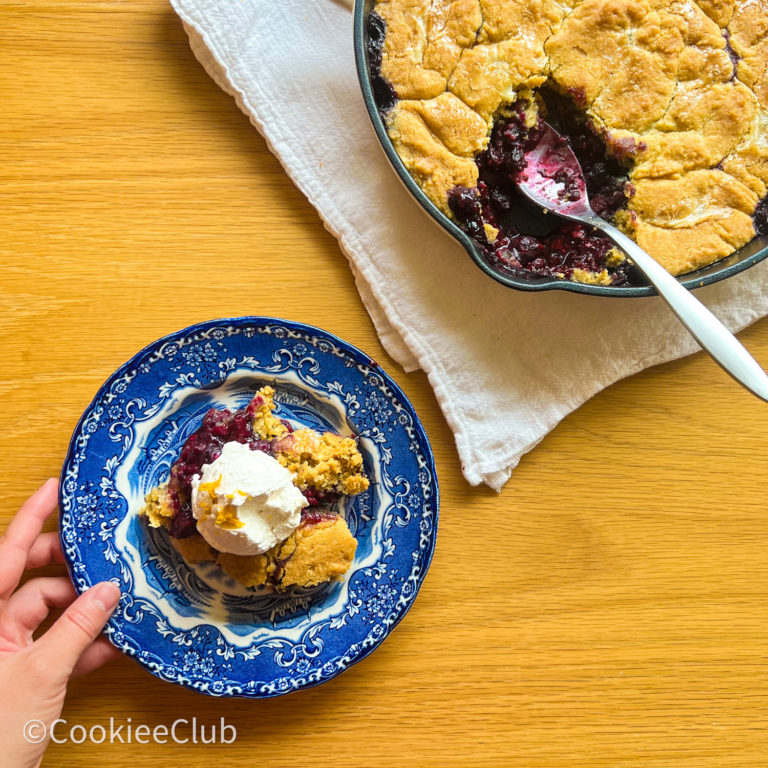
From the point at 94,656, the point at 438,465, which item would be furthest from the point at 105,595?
the point at 438,465

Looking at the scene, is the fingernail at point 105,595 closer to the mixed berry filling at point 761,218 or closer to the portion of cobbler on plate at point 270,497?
the portion of cobbler on plate at point 270,497

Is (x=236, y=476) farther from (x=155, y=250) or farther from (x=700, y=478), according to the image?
(x=700, y=478)

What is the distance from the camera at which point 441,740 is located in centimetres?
187

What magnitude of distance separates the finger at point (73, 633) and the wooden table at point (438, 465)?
0.30 m

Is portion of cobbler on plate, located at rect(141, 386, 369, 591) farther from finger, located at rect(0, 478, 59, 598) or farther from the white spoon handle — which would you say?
the white spoon handle

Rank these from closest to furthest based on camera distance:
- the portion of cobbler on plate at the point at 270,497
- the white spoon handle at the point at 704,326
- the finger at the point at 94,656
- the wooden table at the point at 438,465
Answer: the white spoon handle at the point at 704,326, the portion of cobbler on plate at the point at 270,497, the finger at the point at 94,656, the wooden table at the point at 438,465

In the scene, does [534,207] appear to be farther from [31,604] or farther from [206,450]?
[31,604]

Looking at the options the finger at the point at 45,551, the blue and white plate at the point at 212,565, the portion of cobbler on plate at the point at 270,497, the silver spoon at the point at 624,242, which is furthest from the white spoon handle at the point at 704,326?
the finger at the point at 45,551

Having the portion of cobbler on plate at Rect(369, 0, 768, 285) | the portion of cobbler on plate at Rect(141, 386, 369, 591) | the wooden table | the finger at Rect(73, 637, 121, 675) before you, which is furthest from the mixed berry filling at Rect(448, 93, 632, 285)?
the finger at Rect(73, 637, 121, 675)

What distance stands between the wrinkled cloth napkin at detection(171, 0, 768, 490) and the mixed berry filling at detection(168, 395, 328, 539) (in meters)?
0.43

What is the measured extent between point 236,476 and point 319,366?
1.24 feet

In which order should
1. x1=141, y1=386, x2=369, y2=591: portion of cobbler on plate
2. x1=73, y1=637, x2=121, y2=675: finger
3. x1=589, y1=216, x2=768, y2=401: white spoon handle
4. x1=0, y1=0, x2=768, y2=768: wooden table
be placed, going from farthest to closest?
1. x1=0, y1=0, x2=768, y2=768: wooden table
2. x1=73, y1=637, x2=121, y2=675: finger
3. x1=141, y1=386, x2=369, y2=591: portion of cobbler on plate
4. x1=589, y1=216, x2=768, y2=401: white spoon handle

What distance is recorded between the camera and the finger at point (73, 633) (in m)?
1.54

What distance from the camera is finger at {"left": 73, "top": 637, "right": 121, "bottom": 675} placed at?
169 centimetres
